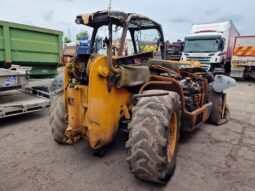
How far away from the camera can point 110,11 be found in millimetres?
3111

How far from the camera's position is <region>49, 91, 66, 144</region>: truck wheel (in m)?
3.56

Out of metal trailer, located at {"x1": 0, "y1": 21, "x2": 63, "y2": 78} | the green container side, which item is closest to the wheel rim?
metal trailer, located at {"x1": 0, "y1": 21, "x2": 63, "y2": 78}

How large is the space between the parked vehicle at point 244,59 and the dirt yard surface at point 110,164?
408 inches

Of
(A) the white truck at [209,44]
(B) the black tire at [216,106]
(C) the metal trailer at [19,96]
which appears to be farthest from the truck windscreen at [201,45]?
(C) the metal trailer at [19,96]

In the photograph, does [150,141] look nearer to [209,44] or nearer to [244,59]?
[244,59]

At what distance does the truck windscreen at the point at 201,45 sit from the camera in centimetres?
1444

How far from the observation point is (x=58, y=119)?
356 cm

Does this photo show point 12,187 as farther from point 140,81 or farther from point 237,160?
point 237,160

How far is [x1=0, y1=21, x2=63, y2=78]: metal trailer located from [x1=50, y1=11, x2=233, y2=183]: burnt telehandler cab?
8.06ft

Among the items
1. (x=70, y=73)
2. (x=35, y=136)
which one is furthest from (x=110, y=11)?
(x=35, y=136)

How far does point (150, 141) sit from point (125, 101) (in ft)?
3.00

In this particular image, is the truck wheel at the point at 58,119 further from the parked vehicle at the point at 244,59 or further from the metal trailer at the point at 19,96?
the parked vehicle at the point at 244,59

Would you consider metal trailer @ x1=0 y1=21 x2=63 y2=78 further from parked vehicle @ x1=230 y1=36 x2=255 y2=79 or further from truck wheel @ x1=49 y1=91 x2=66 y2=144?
parked vehicle @ x1=230 y1=36 x2=255 y2=79

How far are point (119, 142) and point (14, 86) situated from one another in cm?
258
